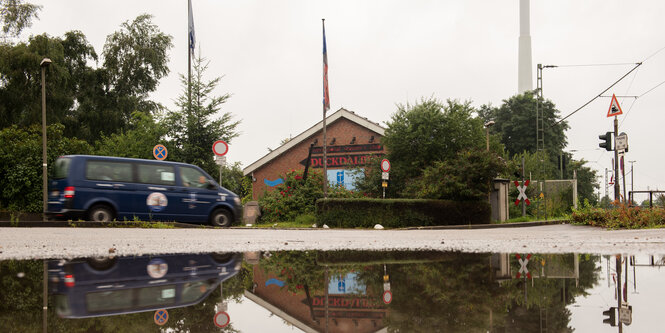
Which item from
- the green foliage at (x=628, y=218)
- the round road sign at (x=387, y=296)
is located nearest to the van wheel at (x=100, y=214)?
the round road sign at (x=387, y=296)

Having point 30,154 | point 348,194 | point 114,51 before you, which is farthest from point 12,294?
point 114,51

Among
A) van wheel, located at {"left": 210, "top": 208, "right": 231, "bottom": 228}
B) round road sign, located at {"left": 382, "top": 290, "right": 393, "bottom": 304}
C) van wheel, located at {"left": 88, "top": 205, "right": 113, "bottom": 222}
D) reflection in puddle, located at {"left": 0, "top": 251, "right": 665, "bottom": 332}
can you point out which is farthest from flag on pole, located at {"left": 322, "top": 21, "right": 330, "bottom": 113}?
round road sign, located at {"left": 382, "top": 290, "right": 393, "bottom": 304}

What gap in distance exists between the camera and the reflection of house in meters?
3.15

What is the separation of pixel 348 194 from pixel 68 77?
22507mm

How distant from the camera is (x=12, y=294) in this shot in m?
4.20

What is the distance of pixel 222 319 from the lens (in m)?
3.21

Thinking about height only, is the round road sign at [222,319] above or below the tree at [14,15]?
below

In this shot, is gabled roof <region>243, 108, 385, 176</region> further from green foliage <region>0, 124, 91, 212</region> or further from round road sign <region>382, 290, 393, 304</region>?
round road sign <region>382, 290, 393, 304</region>

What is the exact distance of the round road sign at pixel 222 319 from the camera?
3070mm

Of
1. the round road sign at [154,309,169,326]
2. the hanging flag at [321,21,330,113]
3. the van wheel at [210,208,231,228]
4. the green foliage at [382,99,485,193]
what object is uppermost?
the hanging flag at [321,21,330,113]

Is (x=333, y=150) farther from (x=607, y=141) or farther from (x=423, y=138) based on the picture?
(x=607, y=141)

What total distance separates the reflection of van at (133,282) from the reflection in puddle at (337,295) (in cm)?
1

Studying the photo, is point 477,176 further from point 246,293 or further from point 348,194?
point 246,293

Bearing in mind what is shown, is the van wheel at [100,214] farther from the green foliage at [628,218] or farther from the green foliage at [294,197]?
the green foliage at [628,218]
